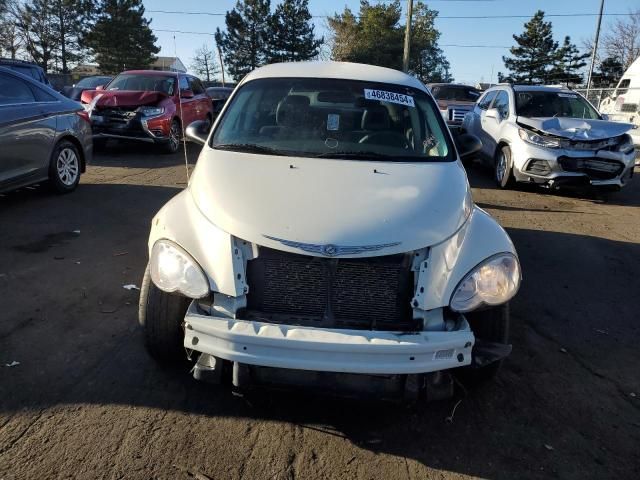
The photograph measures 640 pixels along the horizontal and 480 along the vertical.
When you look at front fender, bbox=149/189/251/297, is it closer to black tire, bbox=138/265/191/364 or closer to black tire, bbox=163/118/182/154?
black tire, bbox=138/265/191/364

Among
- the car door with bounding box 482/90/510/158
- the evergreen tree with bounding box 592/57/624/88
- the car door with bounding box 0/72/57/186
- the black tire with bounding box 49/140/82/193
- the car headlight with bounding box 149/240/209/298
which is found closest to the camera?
the car headlight with bounding box 149/240/209/298

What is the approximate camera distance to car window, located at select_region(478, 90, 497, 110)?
10.6 meters

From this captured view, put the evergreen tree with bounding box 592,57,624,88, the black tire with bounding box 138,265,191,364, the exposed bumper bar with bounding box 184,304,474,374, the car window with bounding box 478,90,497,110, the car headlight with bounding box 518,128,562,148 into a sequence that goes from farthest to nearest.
Answer: 1. the evergreen tree with bounding box 592,57,624,88
2. the car window with bounding box 478,90,497,110
3. the car headlight with bounding box 518,128,562,148
4. the black tire with bounding box 138,265,191,364
5. the exposed bumper bar with bounding box 184,304,474,374

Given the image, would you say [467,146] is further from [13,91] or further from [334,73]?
[13,91]

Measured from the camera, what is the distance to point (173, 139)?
37.2ft

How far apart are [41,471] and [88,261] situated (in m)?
2.79

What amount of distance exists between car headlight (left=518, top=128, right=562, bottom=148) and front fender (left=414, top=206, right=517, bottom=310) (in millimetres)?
5986

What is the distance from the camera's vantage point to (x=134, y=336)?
3.55 m

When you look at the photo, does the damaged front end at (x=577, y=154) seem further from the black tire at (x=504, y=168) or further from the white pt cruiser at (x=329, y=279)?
the white pt cruiser at (x=329, y=279)

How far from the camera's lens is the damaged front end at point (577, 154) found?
8016 millimetres

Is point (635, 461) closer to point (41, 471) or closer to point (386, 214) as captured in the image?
point (386, 214)

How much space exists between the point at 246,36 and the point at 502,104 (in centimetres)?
4647

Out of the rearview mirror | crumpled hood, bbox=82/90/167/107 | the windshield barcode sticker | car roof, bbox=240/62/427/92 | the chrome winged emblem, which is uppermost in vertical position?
car roof, bbox=240/62/427/92

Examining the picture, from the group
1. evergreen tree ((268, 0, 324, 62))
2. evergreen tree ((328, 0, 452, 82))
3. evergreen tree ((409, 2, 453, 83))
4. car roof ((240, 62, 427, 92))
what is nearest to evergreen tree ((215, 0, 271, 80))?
evergreen tree ((268, 0, 324, 62))
